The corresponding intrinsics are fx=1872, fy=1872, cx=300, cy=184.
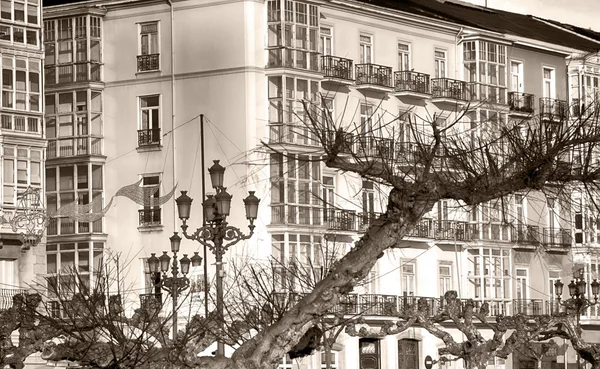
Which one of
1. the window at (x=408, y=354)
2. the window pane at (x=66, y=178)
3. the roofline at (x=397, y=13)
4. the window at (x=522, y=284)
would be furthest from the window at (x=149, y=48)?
the window at (x=522, y=284)

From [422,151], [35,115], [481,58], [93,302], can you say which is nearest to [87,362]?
[93,302]

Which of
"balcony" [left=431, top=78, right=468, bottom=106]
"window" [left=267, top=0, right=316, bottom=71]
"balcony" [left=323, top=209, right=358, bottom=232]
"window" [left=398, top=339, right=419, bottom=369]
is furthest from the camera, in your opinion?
"balcony" [left=431, top=78, right=468, bottom=106]

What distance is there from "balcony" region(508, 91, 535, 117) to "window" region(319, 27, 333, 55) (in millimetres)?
9856

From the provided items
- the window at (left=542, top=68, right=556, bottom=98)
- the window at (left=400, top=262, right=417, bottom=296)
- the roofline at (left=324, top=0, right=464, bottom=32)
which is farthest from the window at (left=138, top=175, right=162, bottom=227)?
the window at (left=542, top=68, right=556, bottom=98)

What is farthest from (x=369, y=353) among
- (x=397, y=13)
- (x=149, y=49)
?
(x=149, y=49)

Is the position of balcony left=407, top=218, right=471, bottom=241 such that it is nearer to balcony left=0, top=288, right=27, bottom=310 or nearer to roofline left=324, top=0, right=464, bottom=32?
roofline left=324, top=0, right=464, bottom=32

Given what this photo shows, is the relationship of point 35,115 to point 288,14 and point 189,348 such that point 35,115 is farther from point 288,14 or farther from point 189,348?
point 189,348

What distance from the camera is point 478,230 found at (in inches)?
2906

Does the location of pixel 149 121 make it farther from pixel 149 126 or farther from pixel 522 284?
pixel 522 284

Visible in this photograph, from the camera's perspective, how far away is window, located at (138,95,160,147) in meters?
65.2

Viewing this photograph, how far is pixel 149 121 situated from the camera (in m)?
65.6

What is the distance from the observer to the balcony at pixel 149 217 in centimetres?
6506

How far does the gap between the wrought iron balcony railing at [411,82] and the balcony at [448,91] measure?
0.42 metres

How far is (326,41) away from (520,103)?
11482mm
